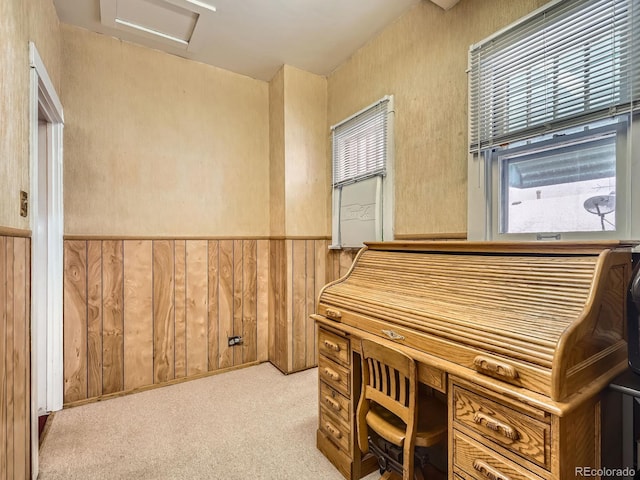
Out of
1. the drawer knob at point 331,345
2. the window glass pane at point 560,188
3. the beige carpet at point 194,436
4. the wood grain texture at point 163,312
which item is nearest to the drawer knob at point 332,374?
the drawer knob at point 331,345

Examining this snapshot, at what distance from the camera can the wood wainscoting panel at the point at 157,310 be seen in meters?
2.51

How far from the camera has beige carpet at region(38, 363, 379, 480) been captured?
1.78 metres

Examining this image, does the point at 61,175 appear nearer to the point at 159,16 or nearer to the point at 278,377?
the point at 159,16

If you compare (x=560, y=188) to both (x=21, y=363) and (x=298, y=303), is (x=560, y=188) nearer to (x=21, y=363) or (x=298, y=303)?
(x=298, y=303)

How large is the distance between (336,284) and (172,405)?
167 cm

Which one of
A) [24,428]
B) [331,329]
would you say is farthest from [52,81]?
[331,329]

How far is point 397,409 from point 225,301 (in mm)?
2149

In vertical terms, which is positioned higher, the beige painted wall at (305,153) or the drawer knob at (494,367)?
the beige painted wall at (305,153)

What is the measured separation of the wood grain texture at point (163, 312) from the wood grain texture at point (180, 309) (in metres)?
0.03

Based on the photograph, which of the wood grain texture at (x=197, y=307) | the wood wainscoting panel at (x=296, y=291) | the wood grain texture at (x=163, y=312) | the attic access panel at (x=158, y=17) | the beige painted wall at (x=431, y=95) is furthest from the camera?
the wood wainscoting panel at (x=296, y=291)

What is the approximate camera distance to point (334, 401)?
5.98ft

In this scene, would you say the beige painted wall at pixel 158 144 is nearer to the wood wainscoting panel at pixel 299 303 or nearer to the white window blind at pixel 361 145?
the wood wainscoting panel at pixel 299 303

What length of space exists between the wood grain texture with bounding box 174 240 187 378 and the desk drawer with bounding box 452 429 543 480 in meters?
2.44

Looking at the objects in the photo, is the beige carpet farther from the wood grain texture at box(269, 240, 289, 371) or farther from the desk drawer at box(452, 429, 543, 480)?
the desk drawer at box(452, 429, 543, 480)
